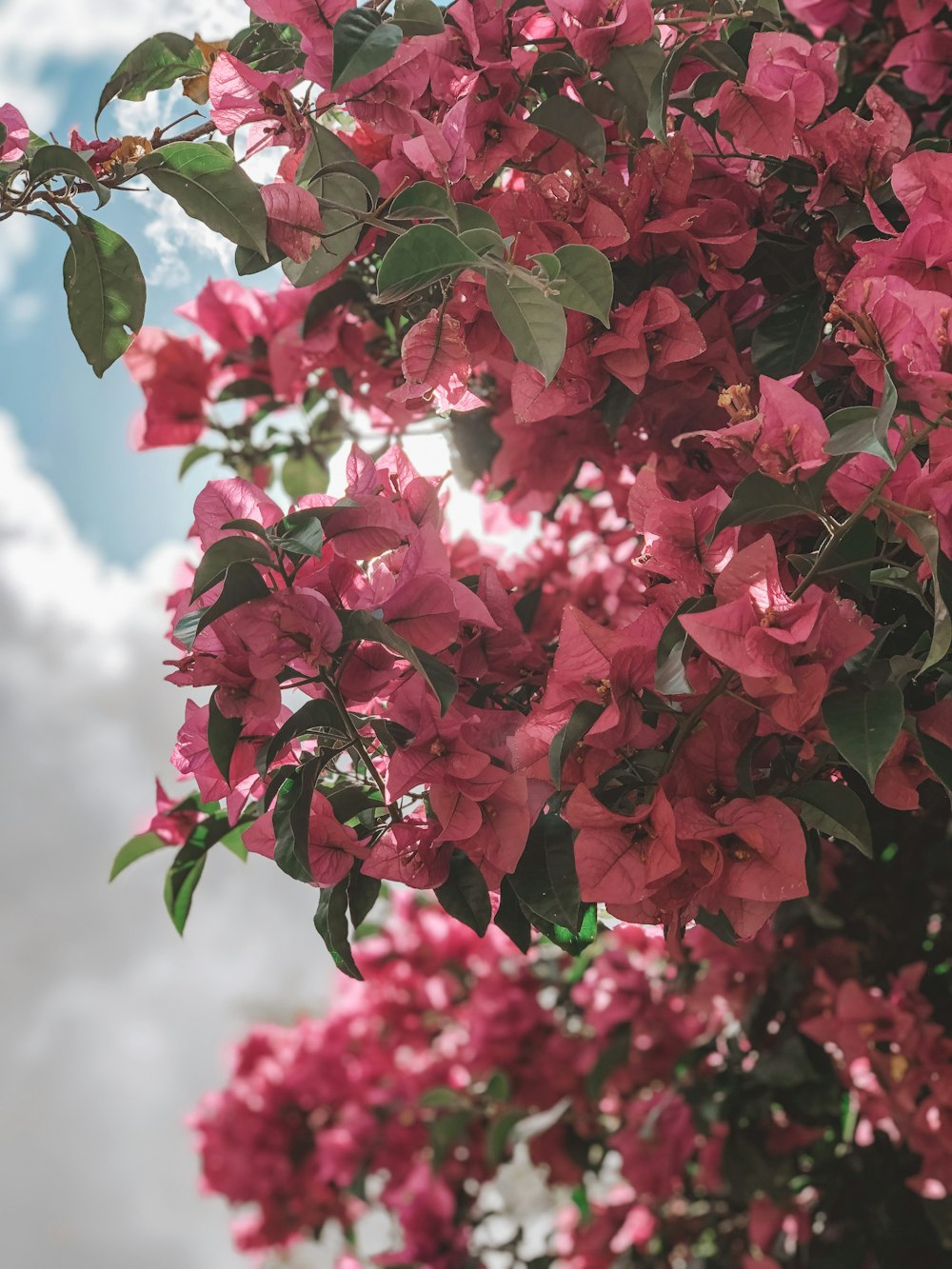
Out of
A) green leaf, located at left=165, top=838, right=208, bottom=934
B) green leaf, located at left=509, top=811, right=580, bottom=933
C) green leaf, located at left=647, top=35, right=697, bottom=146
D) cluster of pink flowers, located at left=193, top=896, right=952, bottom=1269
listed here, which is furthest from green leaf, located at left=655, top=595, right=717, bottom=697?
cluster of pink flowers, located at left=193, top=896, right=952, bottom=1269

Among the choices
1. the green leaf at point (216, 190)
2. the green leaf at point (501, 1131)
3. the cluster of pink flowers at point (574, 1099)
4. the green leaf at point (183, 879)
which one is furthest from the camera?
the green leaf at point (501, 1131)

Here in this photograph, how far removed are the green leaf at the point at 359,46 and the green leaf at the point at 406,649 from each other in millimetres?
228

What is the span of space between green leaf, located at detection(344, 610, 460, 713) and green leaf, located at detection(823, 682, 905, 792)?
153mm

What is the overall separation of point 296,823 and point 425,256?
245mm

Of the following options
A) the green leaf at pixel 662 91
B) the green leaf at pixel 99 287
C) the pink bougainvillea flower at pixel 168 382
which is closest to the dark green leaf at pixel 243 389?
the pink bougainvillea flower at pixel 168 382

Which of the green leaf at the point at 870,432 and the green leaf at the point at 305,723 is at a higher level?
the green leaf at the point at 305,723

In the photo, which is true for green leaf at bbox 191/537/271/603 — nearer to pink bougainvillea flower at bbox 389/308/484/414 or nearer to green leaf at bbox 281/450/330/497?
pink bougainvillea flower at bbox 389/308/484/414

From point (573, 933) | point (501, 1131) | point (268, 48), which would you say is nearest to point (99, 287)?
point (268, 48)

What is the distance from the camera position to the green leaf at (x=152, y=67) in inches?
24.3

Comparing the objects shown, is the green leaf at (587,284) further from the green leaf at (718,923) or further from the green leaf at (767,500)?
the green leaf at (718,923)

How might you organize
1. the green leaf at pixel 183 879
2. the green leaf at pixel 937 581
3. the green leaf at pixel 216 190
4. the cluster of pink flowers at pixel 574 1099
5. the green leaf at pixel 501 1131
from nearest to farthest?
the green leaf at pixel 937 581
the green leaf at pixel 216 190
the green leaf at pixel 183 879
the cluster of pink flowers at pixel 574 1099
the green leaf at pixel 501 1131

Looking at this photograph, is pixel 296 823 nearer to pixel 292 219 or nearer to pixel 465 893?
pixel 465 893

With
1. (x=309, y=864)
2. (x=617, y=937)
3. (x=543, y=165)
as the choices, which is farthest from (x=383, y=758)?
(x=617, y=937)

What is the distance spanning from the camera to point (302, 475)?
1107 mm
